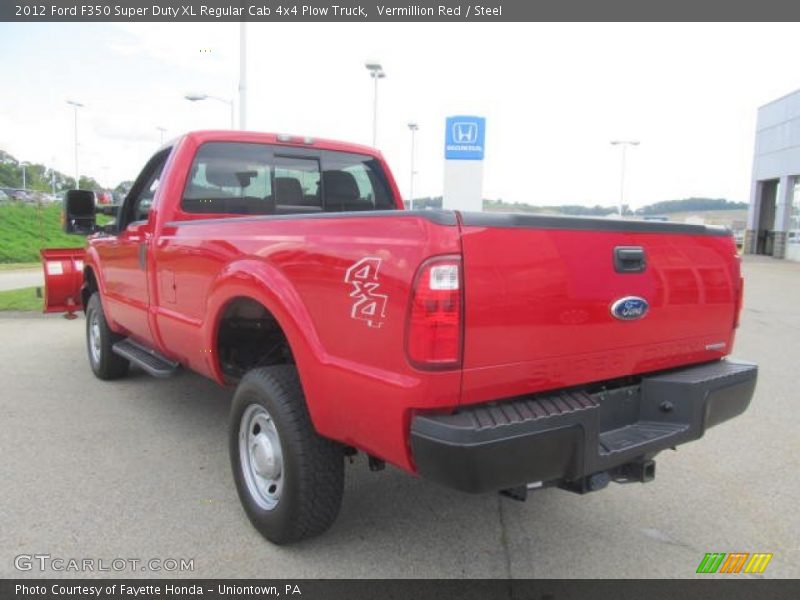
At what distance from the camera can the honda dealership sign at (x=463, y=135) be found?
1638 cm

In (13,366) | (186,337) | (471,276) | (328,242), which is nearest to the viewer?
(471,276)

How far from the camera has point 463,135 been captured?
16422 mm

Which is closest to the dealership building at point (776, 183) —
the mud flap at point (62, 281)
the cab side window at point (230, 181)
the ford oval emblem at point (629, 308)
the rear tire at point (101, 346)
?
the mud flap at point (62, 281)

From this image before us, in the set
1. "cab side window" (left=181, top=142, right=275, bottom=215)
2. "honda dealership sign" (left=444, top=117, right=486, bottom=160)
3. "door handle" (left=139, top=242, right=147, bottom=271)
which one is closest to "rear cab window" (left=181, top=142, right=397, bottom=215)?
"cab side window" (left=181, top=142, right=275, bottom=215)

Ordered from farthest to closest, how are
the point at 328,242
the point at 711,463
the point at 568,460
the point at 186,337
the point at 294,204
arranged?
1. the point at 294,204
2. the point at 711,463
3. the point at 186,337
4. the point at 328,242
5. the point at 568,460

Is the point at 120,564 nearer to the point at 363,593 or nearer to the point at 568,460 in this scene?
the point at 363,593

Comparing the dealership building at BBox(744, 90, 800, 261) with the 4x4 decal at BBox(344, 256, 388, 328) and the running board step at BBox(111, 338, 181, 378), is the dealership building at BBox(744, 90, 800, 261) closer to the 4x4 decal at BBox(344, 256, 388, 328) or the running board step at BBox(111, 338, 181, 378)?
the running board step at BBox(111, 338, 181, 378)

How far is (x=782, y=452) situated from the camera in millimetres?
4367

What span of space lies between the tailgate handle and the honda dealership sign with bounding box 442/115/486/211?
13.8m

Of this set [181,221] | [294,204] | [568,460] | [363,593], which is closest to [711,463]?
[568,460]

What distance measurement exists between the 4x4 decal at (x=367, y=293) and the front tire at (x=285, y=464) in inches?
26.7

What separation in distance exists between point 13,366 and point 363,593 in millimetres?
5500

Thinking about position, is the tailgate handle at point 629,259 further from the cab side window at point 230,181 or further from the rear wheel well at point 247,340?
the cab side window at point 230,181

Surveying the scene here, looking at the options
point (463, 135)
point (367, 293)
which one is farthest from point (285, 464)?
point (463, 135)
